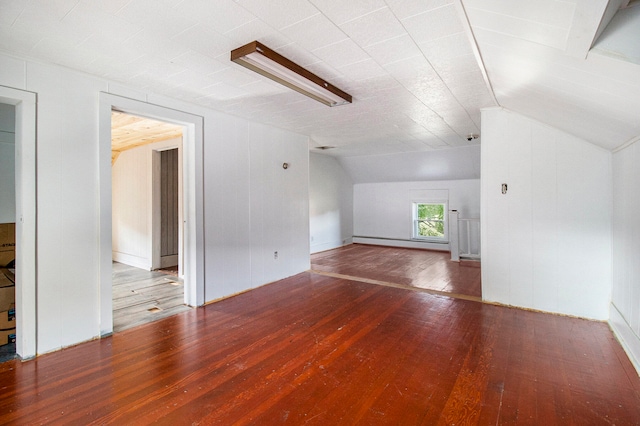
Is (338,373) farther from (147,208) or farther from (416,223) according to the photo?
(416,223)

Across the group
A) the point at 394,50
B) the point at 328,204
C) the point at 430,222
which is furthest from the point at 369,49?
the point at 430,222

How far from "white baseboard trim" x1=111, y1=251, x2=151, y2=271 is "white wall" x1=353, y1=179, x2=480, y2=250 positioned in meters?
5.22

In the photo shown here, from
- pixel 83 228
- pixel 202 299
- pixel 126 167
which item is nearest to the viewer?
pixel 83 228

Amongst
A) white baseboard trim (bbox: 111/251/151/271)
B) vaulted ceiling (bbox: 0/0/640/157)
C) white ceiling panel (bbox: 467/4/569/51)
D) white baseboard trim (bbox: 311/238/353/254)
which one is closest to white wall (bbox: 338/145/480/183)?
white baseboard trim (bbox: 311/238/353/254)

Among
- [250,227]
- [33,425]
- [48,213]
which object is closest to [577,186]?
[250,227]

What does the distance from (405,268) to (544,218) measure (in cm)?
250

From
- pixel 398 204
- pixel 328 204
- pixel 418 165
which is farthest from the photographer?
pixel 398 204

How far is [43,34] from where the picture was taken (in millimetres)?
1952

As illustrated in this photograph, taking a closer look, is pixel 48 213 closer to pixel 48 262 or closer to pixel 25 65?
pixel 48 262

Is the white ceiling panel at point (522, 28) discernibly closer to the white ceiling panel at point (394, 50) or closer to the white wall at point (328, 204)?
the white ceiling panel at point (394, 50)

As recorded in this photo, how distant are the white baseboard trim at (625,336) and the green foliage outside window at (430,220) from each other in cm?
478

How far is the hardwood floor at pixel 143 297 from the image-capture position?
312 cm

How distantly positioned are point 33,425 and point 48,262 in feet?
4.12

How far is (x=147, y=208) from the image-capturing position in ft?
17.8
